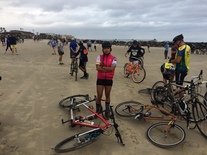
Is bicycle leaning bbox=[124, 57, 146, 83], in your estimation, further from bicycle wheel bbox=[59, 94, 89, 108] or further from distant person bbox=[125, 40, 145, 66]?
bicycle wheel bbox=[59, 94, 89, 108]

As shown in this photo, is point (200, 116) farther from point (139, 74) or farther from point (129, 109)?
point (139, 74)

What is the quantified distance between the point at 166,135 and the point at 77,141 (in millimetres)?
1847

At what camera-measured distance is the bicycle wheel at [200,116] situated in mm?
4277

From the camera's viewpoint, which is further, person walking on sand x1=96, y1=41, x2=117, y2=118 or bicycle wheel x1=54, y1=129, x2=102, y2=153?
person walking on sand x1=96, y1=41, x2=117, y2=118

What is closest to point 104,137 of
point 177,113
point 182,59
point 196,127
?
point 177,113

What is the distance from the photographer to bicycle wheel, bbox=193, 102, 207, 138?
14.0 ft

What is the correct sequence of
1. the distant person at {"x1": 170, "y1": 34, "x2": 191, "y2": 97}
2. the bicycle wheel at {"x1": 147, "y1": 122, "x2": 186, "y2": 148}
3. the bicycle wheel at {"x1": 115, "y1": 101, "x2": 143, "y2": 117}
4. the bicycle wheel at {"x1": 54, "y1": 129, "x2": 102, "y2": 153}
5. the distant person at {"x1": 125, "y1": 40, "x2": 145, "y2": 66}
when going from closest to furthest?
the bicycle wheel at {"x1": 54, "y1": 129, "x2": 102, "y2": 153} < the bicycle wheel at {"x1": 147, "y1": 122, "x2": 186, "y2": 148} < the bicycle wheel at {"x1": 115, "y1": 101, "x2": 143, "y2": 117} < the distant person at {"x1": 170, "y1": 34, "x2": 191, "y2": 97} < the distant person at {"x1": 125, "y1": 40, "x2": 145, "y2": 66}

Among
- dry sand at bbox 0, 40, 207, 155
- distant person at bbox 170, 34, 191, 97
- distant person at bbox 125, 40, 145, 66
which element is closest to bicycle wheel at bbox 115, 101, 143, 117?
dry sand at bbox 0, 40, 207, 155

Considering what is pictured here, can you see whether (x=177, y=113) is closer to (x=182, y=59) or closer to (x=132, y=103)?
(x=132, y=103)

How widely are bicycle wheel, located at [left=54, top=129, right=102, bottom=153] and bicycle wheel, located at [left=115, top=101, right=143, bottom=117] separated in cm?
148

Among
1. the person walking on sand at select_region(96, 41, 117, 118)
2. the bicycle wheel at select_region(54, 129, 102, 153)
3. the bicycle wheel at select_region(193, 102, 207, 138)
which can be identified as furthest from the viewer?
the person walking on sand at select_region(96, 41, 117, 118)

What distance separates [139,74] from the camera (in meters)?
9.24

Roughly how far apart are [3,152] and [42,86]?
4502 mm

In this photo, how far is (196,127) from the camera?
464 cm
